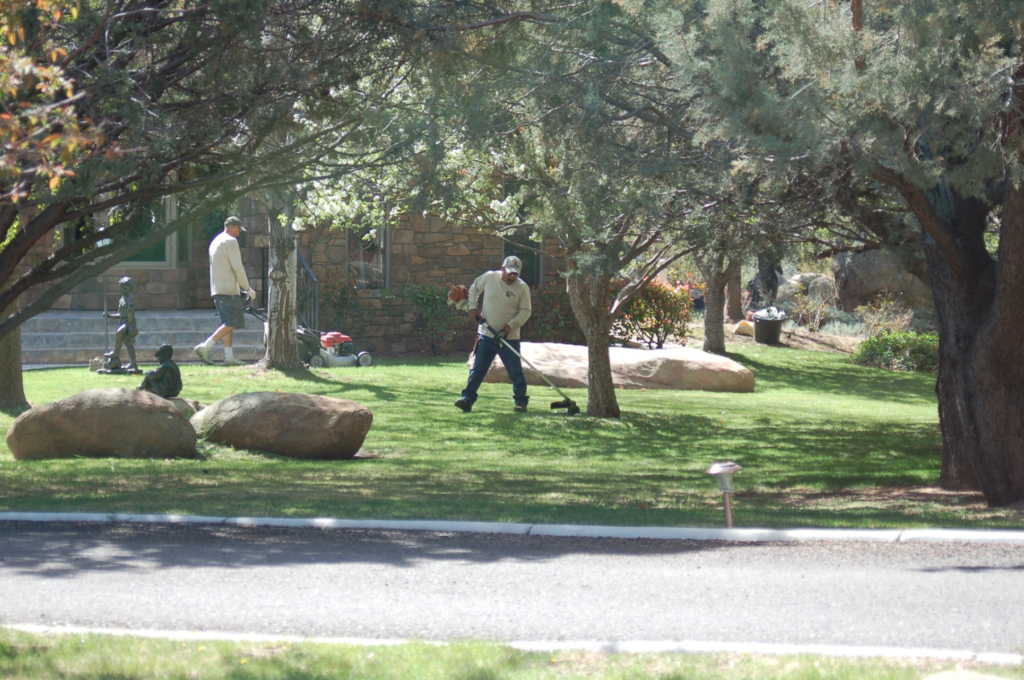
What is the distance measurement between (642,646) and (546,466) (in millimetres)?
6171

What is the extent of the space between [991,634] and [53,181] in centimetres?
432

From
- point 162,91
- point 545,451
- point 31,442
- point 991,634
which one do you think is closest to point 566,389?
point 545,451

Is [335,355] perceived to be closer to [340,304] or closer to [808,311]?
[340,304]

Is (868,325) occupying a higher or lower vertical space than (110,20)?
lower

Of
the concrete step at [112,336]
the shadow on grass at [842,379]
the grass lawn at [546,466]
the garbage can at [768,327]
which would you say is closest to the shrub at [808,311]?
the garbage can at [768,327]

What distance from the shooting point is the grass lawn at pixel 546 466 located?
307 inches

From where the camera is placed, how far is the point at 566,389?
17000 mm

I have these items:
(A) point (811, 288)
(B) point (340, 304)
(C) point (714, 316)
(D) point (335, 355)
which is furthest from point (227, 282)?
(A) point (811, 288)

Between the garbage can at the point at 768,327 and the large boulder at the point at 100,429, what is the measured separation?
17356 millimetres

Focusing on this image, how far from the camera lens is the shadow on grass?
734 inches

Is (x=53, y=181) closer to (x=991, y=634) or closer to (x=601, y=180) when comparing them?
(x=991, y=634)

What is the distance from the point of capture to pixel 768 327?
25047 mm

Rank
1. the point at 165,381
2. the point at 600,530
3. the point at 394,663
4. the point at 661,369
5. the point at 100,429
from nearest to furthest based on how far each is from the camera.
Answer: the point at 394,663
the point at 600,530
the point at 100,429
the point at 165,381
the point at 661,369

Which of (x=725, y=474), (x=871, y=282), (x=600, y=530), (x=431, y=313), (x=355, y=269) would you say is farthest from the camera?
(x=871, y=282)
